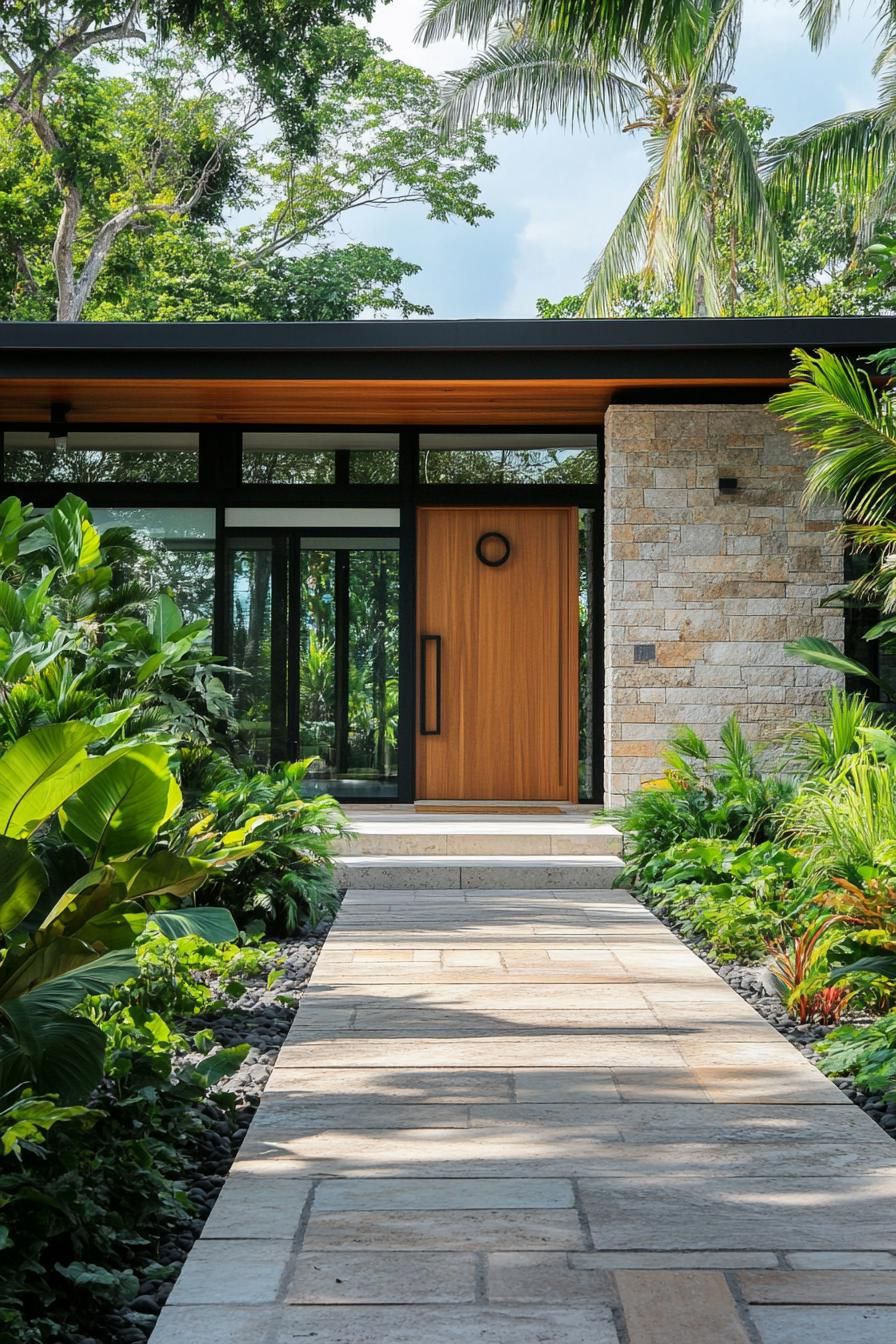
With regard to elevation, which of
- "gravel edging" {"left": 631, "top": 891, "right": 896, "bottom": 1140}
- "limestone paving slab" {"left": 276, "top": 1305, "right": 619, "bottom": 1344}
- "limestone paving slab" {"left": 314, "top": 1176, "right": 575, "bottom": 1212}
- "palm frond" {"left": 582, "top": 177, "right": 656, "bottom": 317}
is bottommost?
"gravel edging" {"left": 631, "top": 891, "right": 896, "bottom": 1140}

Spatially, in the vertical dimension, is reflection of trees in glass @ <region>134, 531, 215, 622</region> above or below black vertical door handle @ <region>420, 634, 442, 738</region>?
above

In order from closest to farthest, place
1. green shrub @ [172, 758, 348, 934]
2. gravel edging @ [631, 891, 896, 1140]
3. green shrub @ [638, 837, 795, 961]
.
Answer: gravel edging @ [631, 891, 896, 1140]
green shrub @ [638, 837, 795, 961]
green shrub @ [172, 758, 348, 934]

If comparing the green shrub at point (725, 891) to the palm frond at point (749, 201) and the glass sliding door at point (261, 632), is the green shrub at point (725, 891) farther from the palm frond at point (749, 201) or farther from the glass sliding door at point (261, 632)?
the palm frond at point (749, 201)

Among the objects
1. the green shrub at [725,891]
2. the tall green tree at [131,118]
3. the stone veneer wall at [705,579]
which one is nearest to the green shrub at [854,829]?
the green shrub at [725,891]

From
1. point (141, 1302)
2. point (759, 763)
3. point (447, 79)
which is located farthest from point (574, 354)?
point (447, 79)

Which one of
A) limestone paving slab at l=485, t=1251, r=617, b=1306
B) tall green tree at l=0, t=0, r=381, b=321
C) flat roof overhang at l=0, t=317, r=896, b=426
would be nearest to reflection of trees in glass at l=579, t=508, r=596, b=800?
flat roof overhang at l=0, t=317, r=896, b=426

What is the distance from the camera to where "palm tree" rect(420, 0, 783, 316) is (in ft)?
53.3

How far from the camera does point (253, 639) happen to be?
10367mm

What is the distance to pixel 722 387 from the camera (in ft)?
30.7

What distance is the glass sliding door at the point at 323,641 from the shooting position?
34.0ft

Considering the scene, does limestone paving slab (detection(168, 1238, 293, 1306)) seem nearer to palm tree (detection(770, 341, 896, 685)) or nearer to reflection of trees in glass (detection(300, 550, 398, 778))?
palm tree (detection(770, 341, 896, 685))

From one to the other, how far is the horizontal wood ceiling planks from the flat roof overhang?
0.03m

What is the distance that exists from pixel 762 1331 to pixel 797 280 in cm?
2522

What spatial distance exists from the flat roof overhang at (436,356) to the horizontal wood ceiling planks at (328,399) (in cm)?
3
